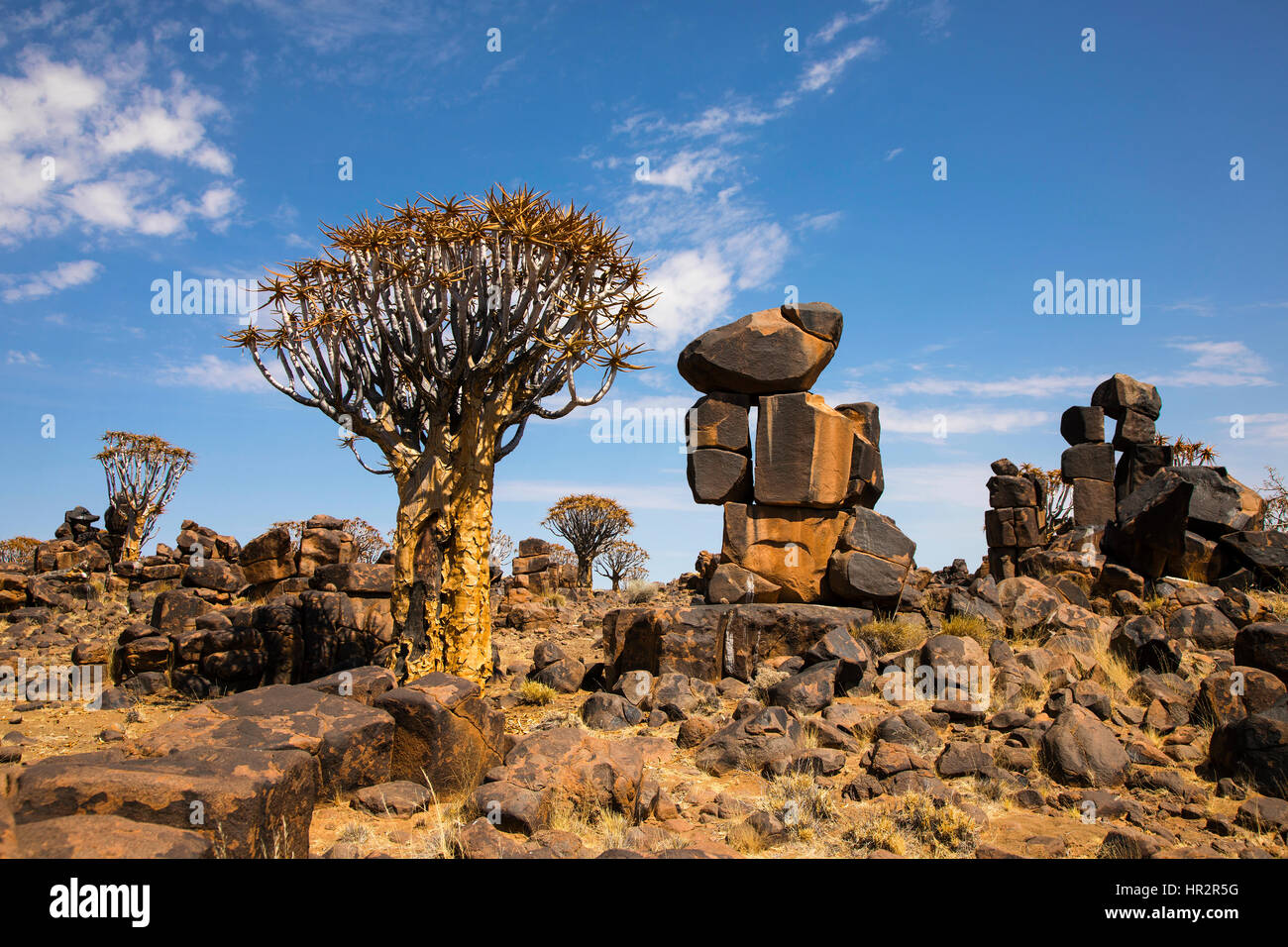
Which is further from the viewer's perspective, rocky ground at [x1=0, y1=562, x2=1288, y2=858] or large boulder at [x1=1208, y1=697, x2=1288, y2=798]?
large boulder at [x1=1208, y1=697, x2=1288, y2=798]

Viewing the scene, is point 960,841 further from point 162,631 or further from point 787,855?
point 162,631

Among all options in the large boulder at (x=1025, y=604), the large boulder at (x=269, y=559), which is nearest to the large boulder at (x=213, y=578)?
the large boulder at (x=269, y=559)

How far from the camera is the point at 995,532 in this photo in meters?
23.0

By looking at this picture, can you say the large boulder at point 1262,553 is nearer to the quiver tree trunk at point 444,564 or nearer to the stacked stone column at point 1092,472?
the stacked stone column at point 1092,472

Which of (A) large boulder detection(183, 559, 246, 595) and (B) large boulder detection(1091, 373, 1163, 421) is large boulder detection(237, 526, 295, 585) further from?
(B) large boulder detection(1091, 373, 1163, 421)

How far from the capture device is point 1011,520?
22.7 meters

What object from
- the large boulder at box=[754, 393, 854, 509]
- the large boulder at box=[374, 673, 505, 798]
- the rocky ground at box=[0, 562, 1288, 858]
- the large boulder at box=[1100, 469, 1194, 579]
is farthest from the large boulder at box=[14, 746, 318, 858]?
the large boulder at box=[1100, 469, 1194, 579]

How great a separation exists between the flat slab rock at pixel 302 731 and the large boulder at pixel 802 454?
696 cm

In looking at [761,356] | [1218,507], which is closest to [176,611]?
[761,356]

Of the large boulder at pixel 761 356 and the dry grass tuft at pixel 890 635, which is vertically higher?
the large boulder at pixel 761 356

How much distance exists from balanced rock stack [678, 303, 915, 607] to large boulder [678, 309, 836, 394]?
0.01 m

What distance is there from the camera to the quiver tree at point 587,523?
2988 centimetres

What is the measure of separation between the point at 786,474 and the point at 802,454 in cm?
36

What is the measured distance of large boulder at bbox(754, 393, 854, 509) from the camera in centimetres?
1149
